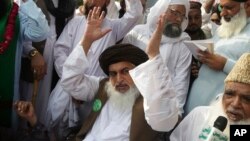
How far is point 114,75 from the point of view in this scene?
3.62 meters

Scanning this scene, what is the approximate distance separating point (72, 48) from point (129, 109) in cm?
110

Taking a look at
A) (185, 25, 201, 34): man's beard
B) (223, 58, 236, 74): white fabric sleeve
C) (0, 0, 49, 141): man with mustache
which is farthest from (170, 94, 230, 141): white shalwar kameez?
(185, 25, 201, 34): man's beard

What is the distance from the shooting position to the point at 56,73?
4453mm

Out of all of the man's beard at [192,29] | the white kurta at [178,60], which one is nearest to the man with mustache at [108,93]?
the white kurta at [178,60]

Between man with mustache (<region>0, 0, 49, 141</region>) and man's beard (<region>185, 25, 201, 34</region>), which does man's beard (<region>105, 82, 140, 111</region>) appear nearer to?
man with mustache (<region>0, 0, 49, 141</region>)

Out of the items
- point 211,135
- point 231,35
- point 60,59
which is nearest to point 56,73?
point 60,59

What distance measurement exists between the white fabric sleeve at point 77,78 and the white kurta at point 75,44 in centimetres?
46

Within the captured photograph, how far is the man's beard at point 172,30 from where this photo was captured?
408 centimetres

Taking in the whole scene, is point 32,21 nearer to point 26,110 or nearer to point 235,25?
point 26,110

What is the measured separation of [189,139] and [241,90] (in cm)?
54

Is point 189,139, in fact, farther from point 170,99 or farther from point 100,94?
point 100,94

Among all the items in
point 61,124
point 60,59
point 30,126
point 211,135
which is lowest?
point 61,124

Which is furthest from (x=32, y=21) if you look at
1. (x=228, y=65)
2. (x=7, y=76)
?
(x=228, y=65)

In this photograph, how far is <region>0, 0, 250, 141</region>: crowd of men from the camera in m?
2.90
